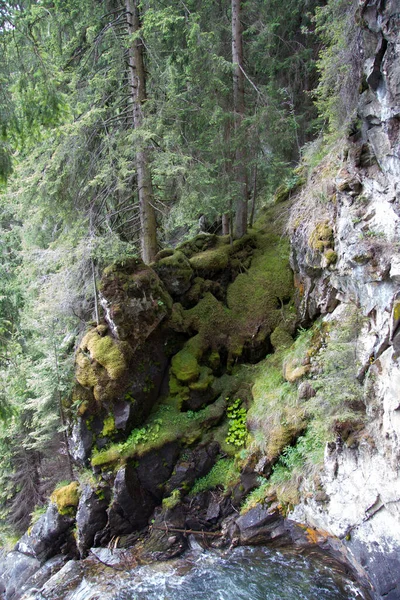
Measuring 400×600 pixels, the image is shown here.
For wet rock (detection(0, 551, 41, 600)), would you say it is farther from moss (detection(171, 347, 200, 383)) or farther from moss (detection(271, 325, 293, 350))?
moss (detection(271, 325, 293, 350))

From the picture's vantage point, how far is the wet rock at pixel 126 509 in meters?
7.74

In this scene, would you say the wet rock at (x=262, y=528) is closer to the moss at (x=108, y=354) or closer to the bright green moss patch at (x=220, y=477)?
the bright green moss patch at (x=220, y=477)

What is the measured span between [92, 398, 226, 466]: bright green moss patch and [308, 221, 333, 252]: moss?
4099 mm

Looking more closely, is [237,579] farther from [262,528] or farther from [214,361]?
[214,361]

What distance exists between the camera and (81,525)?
7816 mm

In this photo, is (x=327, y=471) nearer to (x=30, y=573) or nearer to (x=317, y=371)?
(x=317, y=371)

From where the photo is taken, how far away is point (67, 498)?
8.36 m

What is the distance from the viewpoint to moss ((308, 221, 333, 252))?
7.00 metres

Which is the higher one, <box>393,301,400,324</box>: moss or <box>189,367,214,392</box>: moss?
<box>393,301,400,324</box>: moss

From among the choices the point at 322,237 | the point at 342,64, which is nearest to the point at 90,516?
the point at 322,237

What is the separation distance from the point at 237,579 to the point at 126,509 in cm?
255

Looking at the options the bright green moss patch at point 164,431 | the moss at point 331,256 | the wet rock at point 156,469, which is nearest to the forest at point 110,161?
the bright green moss patch at point 164,431

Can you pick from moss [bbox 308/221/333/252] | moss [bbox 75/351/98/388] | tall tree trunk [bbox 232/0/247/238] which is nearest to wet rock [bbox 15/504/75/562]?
moss [bbox 75/351/98/388]

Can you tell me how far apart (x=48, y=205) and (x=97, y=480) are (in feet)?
20.4
